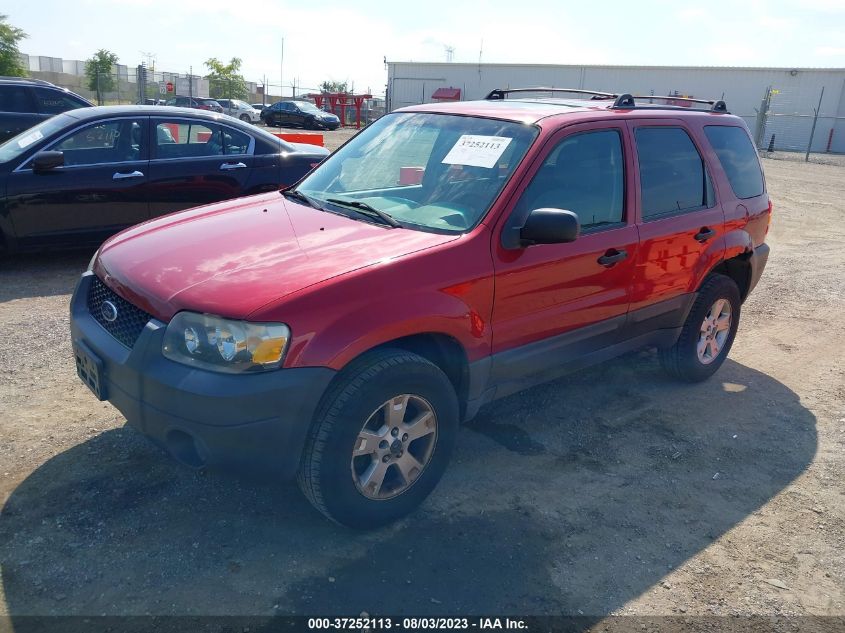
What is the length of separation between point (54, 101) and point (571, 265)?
408 inches

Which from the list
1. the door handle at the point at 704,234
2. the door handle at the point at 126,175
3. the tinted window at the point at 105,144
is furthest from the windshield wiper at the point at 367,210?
the tinted window at the point at 105,144

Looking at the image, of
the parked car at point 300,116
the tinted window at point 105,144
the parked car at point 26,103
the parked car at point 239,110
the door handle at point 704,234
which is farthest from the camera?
the parked car at point 300,116

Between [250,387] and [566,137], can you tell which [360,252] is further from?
[566,137]

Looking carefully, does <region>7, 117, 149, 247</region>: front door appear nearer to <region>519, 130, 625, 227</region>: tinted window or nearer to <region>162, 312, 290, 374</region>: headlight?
<region>162, 312, 290, 374</region>: headlight

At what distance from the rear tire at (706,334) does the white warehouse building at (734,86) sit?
2824 cm

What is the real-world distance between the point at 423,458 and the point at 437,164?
5.24 feet

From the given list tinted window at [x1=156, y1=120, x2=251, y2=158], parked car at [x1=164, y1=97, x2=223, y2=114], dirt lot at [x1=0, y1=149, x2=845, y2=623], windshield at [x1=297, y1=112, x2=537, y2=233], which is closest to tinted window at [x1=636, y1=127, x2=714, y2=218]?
windshield at [x1=297, y1=112, x2=537, y2=233]

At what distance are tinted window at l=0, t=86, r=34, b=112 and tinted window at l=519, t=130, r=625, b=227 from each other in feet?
33.0

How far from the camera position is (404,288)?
2996 millimetres

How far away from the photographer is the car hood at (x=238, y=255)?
2.81 metres

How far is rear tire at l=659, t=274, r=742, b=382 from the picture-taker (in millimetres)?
4852

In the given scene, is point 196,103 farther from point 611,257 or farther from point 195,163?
point 611,257

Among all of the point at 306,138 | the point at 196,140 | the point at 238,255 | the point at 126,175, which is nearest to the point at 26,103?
the point at 196,140

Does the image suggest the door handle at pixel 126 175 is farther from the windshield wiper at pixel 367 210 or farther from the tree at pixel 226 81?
the tree at pixel 226 81
